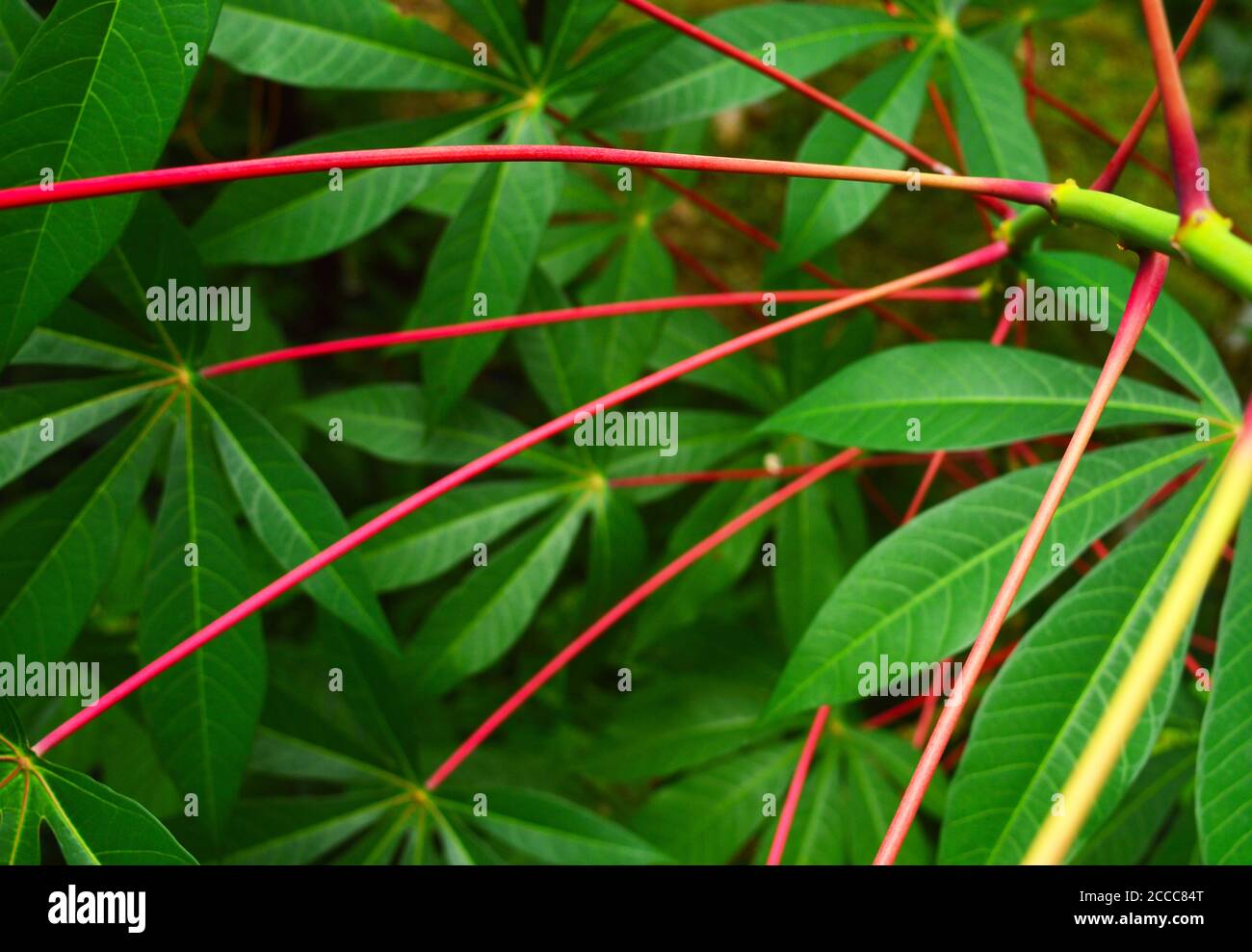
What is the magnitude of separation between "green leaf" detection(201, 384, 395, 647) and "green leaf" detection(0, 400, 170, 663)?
0.09m

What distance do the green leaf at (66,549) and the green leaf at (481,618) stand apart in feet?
1.02

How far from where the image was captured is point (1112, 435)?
1.69 metres

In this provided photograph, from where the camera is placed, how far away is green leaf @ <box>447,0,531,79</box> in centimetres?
90

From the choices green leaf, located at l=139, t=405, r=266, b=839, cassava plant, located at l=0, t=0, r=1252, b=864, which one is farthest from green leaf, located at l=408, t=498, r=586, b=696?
green leaf, located at l=139, t=405, r=266, b=839

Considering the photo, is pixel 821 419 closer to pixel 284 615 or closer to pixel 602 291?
pixel 602 291

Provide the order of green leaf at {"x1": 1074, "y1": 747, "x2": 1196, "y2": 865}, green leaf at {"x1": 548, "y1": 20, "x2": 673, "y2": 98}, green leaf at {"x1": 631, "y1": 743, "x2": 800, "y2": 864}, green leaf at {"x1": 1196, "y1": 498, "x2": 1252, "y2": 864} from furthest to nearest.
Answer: green leaf at {"x1": 631, "y1": 743, "x2": 800, "y2": 864} < green leaf at {"x1": 1074, "y1": 747, "x2": 1196, "y2": 865} < green leaf at {"x1": 548, "y1": 20, "x2": 673, "y2": 98} < green leaf at {"x1": 1196, "y1": 498, "x2": 1252, "y2": 864}

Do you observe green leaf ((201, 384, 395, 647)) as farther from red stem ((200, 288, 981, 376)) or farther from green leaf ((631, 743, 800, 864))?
green leaf ((631, 743, 800, 864))

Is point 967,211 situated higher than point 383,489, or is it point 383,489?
point 967,211

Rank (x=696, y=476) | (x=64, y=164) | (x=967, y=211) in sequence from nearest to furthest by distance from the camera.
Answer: (x=64, y=164)
(x=696, y=476)
(x=967, y=211)

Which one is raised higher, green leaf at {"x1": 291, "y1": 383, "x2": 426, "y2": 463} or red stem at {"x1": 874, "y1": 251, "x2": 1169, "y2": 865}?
green leaf at {"x1": 291, "y1": 383, "x2": 426, "y2": 463}

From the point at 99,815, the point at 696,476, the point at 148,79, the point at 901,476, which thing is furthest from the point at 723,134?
the point at 99,815

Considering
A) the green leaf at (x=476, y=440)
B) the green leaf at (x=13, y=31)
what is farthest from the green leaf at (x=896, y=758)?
the green leaf at (x=13, y=31)

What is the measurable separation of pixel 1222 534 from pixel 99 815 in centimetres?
63

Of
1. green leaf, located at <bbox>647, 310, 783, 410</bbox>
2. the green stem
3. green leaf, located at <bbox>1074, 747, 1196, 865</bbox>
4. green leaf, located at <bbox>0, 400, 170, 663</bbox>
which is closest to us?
the green stem
